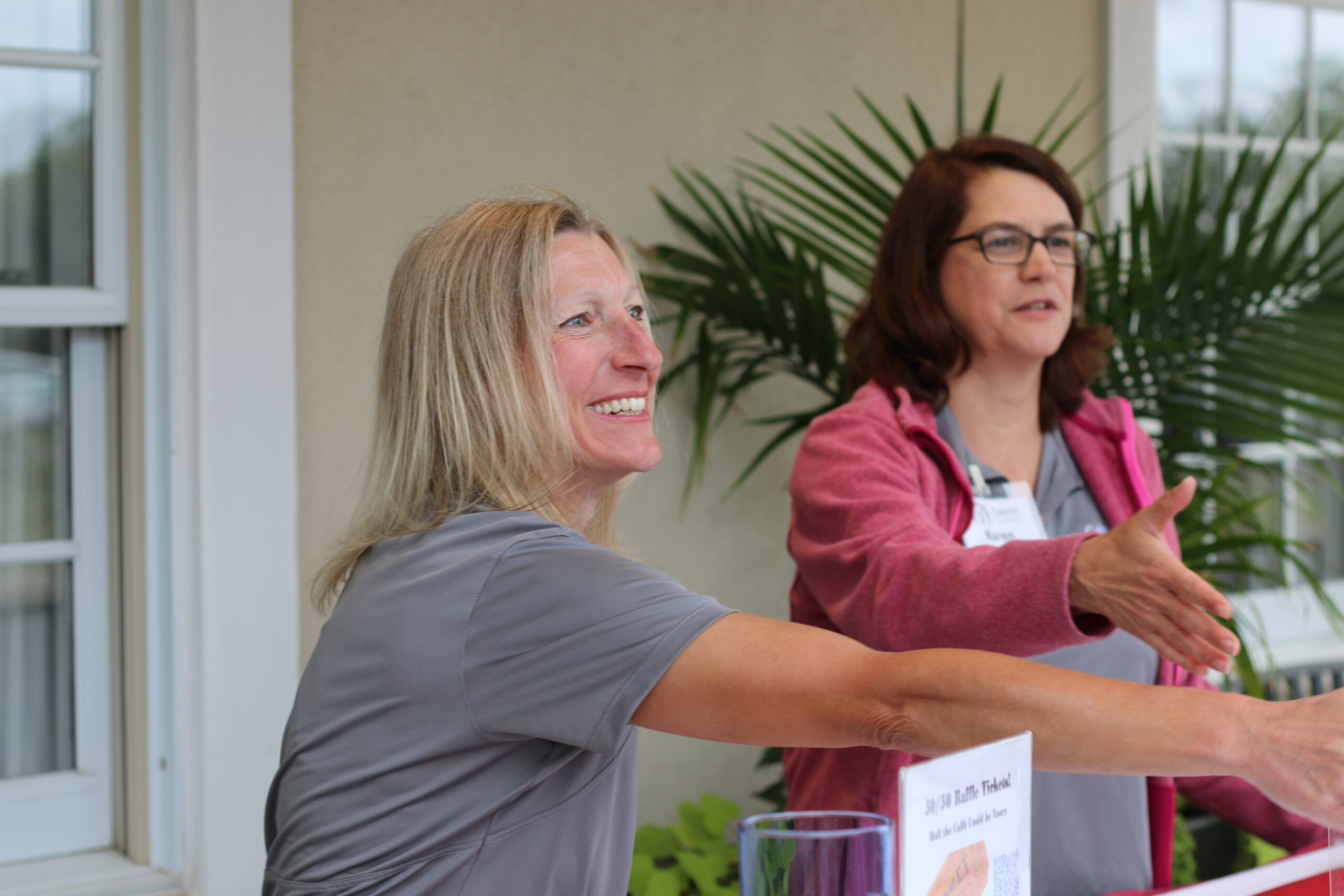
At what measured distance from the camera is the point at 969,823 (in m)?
0.68

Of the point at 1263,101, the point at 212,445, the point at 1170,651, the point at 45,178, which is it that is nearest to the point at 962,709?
the point at 1170,651

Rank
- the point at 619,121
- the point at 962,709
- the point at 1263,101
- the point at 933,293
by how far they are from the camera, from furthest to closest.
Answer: the point at 1263,101 < the point at 619,121 < the point at 933,293 < the point at 962,709

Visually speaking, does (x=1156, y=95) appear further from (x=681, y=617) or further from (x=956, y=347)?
(x=681, y=617)

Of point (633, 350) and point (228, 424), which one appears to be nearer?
point (633, 350)

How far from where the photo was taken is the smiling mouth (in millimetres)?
1068

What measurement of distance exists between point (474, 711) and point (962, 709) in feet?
1.23

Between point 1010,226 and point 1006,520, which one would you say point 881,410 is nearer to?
point 1006,520

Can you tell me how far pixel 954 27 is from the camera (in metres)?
2.80

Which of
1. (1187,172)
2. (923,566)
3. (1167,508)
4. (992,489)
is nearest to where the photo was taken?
(1167,508)

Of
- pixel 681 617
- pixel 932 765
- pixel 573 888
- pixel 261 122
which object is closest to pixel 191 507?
pixel 261 122

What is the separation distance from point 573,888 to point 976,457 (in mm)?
863

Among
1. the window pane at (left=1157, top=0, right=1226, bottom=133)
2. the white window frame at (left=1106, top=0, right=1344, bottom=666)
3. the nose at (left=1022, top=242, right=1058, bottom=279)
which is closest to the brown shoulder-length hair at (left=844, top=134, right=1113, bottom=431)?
the nose at (left=1022, top=242, right=1058, bottom=279)

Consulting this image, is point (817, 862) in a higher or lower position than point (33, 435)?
lower

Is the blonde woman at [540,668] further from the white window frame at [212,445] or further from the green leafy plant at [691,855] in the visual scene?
the green leafy plant at [691,855]
